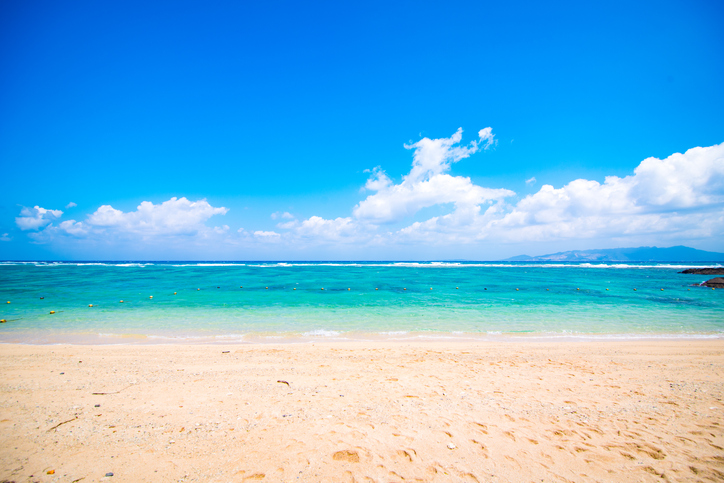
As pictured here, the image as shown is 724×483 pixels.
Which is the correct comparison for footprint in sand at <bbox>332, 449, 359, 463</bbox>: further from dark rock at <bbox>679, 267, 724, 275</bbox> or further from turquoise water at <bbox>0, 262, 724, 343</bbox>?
dark rock at <bbox>679, 267, 724, 275</bbox>

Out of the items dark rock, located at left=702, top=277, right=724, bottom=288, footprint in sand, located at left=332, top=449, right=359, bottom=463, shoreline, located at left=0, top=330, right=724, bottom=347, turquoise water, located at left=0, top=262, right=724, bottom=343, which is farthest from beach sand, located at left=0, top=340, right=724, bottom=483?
dark rock, located at left=702, top=277, right=724, bottom=288

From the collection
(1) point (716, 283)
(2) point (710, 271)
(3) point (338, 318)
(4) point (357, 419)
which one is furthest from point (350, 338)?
(2) point (710, 271)

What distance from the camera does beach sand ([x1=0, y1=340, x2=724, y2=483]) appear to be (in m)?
3.84

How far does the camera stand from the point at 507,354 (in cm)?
928

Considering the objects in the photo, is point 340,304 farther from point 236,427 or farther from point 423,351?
point 236,427

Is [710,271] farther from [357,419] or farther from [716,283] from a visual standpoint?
[357,419]

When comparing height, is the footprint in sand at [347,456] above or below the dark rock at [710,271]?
above

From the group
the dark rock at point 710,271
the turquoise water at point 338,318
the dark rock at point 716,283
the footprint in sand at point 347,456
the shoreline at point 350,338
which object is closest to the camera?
the footprint in sand at point 347,456

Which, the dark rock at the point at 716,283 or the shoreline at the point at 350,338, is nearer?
the shoreline at the point at 350,338

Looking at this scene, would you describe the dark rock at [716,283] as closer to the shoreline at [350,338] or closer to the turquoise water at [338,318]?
the turquoise water at [338,318]

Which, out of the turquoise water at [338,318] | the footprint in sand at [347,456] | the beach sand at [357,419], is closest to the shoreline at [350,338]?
the turquoise water at [338,318]

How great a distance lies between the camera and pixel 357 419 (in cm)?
501

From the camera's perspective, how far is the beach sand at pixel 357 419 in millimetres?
3844

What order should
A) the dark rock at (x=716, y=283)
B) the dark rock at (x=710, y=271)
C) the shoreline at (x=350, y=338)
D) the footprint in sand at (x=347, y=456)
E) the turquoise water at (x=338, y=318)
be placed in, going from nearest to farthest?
the footprint in sand at (x=347, y=456)
the shoreline at (x=350, y=338)
the turquoise water at (x=338, y=318)
the dark rock at (x=716, y=283)
the dark rock at (x=710, y=271)
